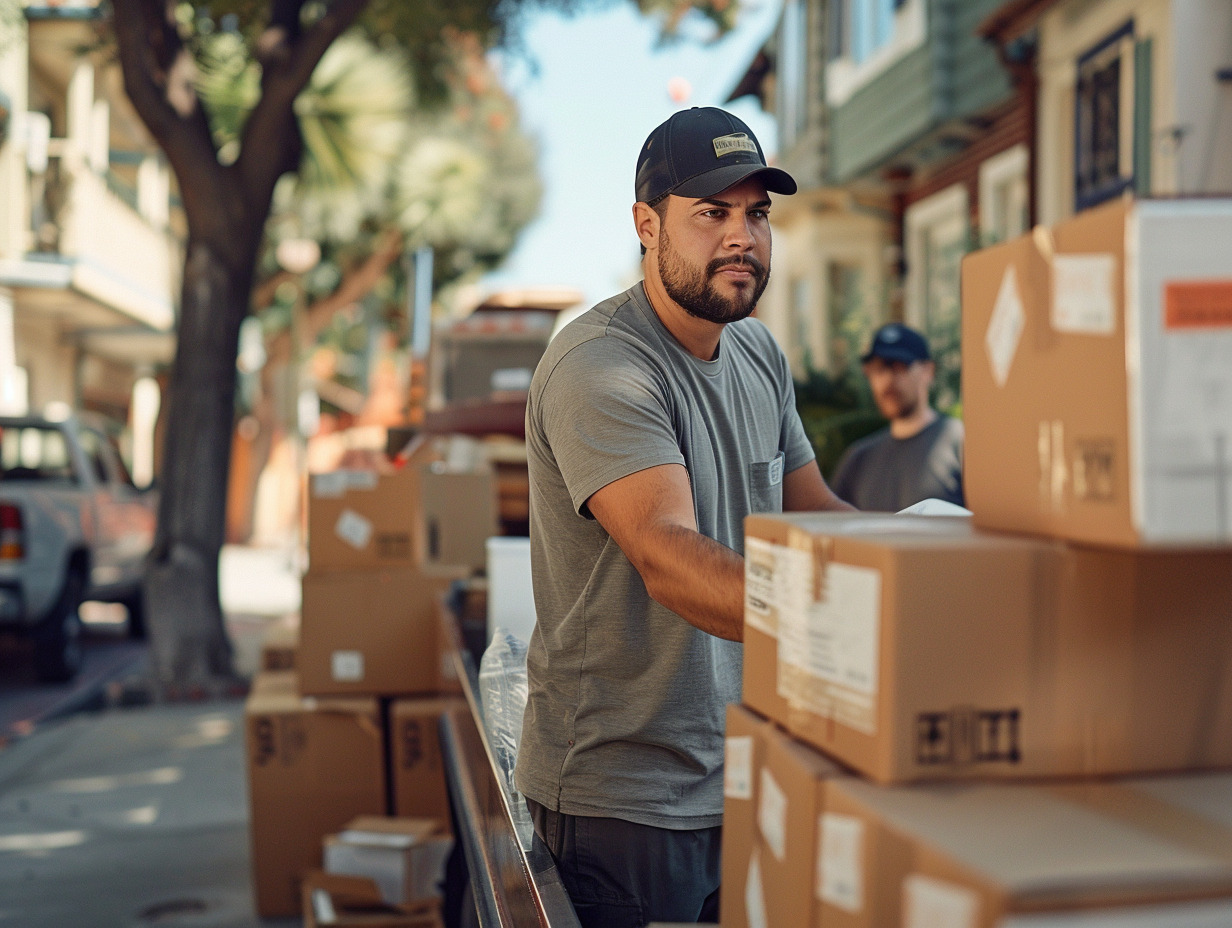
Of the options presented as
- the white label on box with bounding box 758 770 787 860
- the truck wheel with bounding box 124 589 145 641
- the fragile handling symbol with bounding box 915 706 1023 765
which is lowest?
the truck wheel with bounding box 124 589 145 641

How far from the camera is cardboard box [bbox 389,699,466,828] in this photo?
197 inches

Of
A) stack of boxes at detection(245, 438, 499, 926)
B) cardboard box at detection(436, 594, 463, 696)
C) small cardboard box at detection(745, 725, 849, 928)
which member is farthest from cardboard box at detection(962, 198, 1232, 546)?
stack of boxes at detection(245, 438, 499, 926)

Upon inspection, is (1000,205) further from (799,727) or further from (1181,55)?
Result: (799,727)

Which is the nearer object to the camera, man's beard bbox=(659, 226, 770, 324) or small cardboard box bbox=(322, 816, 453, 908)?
man's beard bbox=(659, 226, 770, 324)

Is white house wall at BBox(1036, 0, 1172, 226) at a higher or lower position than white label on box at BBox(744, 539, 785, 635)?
higher

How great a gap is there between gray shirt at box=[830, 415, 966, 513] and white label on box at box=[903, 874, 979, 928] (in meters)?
4.08

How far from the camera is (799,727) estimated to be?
1358mm

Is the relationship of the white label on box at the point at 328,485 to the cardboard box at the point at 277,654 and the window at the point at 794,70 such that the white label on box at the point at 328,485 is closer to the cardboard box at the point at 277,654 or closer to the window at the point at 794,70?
the cardboard box at the point at 277,654

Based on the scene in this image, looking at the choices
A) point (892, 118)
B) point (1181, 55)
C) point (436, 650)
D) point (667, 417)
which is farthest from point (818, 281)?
point (667, 417)

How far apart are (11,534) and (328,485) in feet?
15.0

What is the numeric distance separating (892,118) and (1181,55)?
15.9 feet

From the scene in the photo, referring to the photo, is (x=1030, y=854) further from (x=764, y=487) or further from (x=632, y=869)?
(x=764, y=487)

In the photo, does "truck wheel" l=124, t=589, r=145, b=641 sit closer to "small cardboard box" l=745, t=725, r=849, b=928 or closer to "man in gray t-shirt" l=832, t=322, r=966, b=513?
"man in gray t-shirt" l=832, t=322, r=966, b=513

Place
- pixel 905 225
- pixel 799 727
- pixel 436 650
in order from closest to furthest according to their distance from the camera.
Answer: pixel 799 727 < pixel 436 650 < pixel 905 225
